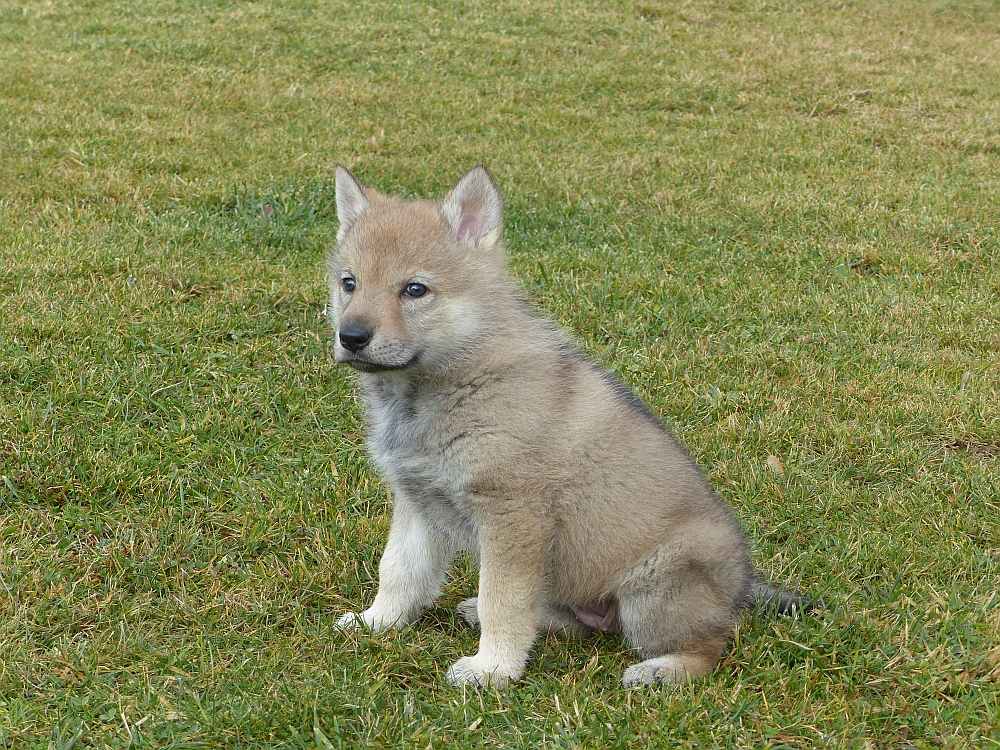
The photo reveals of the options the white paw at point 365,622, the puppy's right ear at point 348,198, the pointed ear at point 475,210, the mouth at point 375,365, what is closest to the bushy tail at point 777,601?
the white paw at point 365,622

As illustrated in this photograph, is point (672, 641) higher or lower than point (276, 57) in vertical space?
lower

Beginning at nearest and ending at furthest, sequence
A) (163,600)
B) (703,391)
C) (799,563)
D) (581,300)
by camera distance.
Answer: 1. (163,600)
2. (799,563)
3. (703,391)
4. (581,300)

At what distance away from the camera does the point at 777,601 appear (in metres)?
3.94

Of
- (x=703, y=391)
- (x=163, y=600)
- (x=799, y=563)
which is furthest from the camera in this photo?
(x=703, y=391)

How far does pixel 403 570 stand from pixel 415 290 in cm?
113

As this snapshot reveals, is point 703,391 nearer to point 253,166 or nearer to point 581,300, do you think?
point 581,300

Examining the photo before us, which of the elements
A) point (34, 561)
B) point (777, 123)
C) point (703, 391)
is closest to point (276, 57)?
point (777, 123)

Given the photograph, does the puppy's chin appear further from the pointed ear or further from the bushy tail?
the bushy tail

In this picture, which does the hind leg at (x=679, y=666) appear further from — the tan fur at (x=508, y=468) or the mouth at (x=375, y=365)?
the mouth at (x=375, y=365)

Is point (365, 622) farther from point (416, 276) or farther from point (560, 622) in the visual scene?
point (416, 276)

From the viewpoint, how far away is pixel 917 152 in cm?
1084

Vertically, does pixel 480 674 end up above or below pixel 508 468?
below

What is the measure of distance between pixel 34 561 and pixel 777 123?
9.75m

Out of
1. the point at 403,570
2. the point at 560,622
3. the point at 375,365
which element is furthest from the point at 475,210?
the point at 560,622
